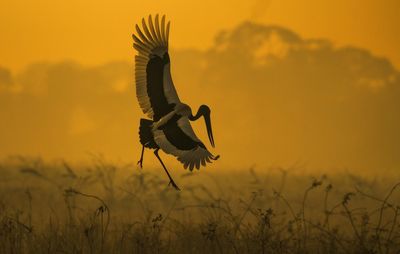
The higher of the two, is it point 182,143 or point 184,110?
point 184,110

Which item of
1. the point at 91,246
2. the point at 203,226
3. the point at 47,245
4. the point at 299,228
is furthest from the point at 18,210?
the point at 299,228

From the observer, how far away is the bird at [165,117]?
8.89 metres

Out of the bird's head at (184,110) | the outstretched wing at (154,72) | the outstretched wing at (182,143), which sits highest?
the outstretched wing at (154,72)

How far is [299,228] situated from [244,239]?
949mm

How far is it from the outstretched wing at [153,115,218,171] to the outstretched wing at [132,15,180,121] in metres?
0.36

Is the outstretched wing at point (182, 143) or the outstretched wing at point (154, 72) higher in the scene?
the outstretched wing at point (154, 72)

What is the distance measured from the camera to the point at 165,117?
8930 mm

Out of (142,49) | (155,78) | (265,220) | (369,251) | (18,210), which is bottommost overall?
(369,251)

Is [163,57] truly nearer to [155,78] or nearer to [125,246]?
[155,78]

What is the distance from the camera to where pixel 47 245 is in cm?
1036

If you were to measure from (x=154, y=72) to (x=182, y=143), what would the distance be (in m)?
1.50

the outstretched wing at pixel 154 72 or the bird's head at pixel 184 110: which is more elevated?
the outstretched wing at pixel 154 72

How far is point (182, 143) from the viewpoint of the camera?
902 centimetres

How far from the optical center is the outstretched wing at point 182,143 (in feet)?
29.1
